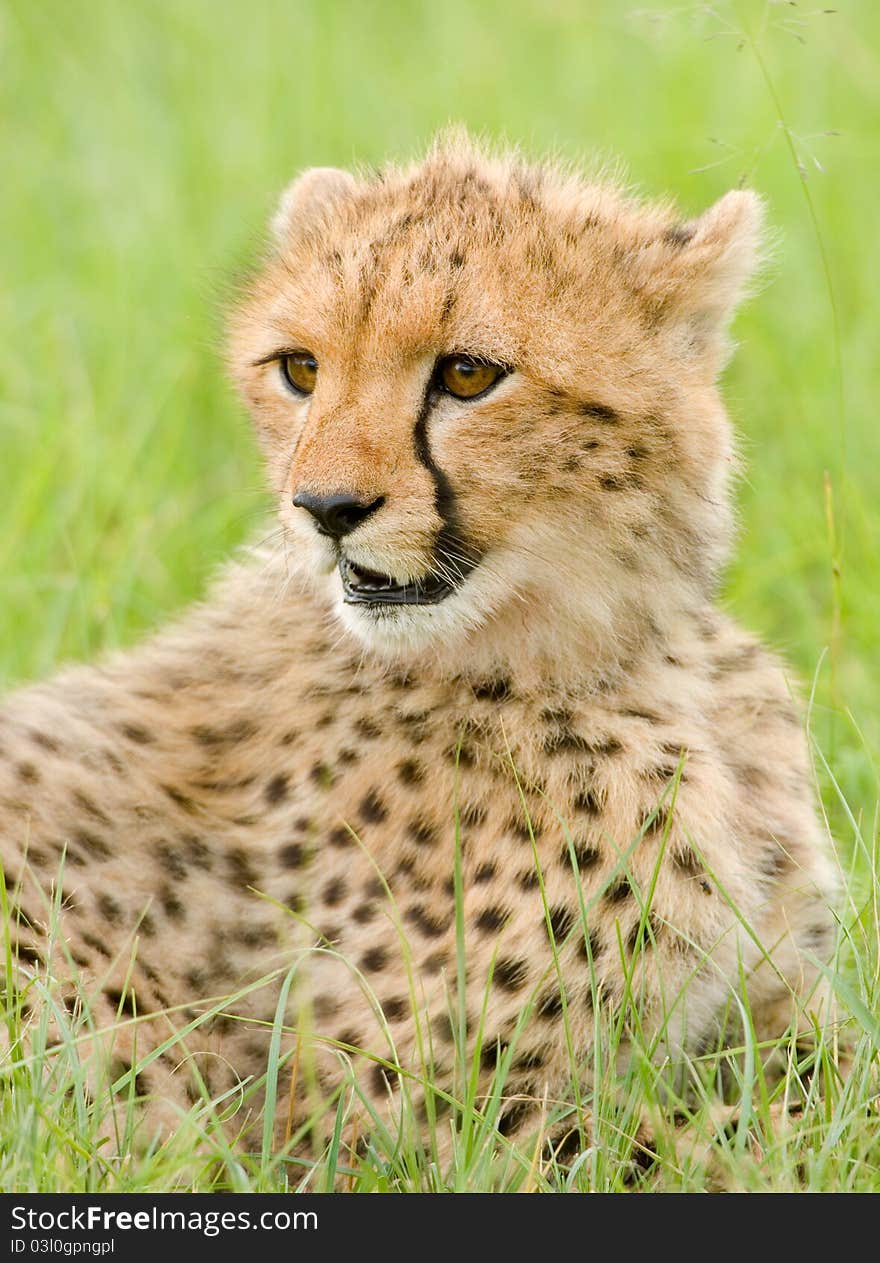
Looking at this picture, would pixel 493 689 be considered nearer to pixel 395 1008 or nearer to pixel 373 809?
pixel 373 809

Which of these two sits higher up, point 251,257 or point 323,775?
point 251,257

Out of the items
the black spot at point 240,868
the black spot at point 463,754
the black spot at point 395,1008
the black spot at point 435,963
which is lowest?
the black spot at point 395,1008

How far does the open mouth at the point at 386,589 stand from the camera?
2.60 m

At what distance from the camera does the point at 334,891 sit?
2.78 metres

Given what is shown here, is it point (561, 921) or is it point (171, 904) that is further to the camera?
point (171, 904)

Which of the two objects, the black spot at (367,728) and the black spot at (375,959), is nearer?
the black spot at (375,959)

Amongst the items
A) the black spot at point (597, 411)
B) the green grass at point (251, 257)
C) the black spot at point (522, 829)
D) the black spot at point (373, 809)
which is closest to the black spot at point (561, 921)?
the black spot at point (522, 829)

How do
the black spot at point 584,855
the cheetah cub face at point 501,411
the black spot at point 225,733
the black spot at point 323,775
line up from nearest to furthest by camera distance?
the cheetah cub face at point 501,411
the black spot at point 584,855
the black spot at point 323,775
the black spot at point 225,733

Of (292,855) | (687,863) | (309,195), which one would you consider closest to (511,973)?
(687,863)

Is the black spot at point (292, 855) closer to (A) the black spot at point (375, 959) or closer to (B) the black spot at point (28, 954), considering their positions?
(A) the black spot at point (375, 959)

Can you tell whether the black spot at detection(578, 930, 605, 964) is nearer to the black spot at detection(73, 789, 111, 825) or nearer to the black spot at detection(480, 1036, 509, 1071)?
the black spot at detection(480, 1036, 509, 1071)

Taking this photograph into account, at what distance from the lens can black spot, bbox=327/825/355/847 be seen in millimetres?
2826

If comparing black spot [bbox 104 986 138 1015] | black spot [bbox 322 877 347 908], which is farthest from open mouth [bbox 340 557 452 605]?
black spot [bbox 104 986 138 1015]

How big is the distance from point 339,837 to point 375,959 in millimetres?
225
